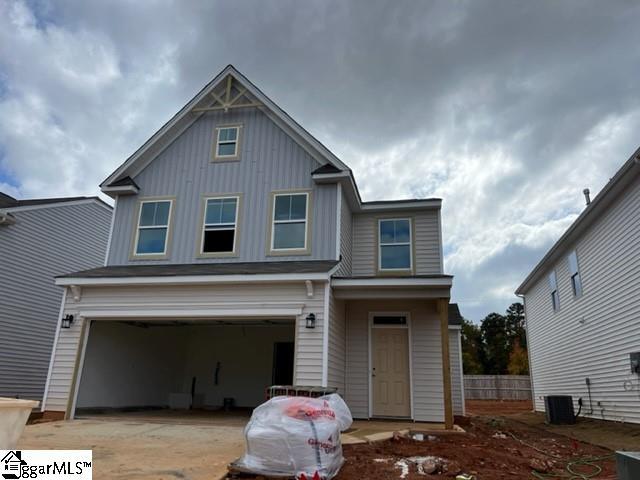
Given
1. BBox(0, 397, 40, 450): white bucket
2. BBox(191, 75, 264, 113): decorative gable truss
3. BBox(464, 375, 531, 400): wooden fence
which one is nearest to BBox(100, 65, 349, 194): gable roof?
BBox(191, 75, 264, 113): decorative gable truss

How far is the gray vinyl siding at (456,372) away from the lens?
11.3 metres

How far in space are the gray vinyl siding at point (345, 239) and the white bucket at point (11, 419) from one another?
23.3 ft

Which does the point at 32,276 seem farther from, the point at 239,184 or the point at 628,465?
the point at 628,465

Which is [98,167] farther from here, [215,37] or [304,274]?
[304,274]

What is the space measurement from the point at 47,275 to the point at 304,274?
958 cm

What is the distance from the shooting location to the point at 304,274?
8.73m

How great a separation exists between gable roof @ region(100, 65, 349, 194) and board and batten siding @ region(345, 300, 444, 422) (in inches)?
161

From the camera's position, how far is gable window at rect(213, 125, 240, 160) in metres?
11.4

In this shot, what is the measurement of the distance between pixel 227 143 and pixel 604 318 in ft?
33.8

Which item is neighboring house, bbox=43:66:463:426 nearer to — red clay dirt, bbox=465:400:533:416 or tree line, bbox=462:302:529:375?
red clay dirt, bbox=465:400:533:416

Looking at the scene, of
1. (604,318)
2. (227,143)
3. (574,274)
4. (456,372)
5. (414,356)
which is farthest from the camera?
(574,274)

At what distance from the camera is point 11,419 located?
311cm

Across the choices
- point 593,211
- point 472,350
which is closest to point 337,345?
point 593,211

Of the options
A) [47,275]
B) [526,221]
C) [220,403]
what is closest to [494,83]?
[526,221]
